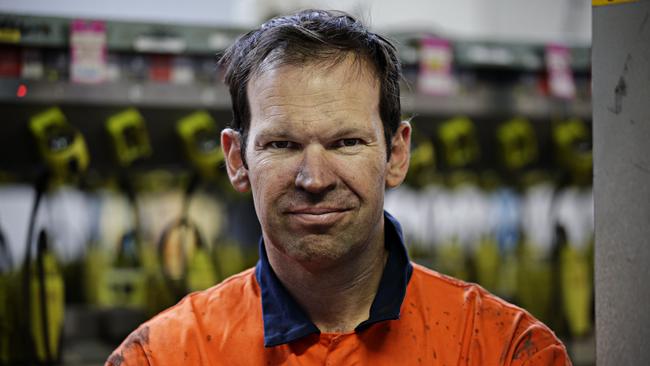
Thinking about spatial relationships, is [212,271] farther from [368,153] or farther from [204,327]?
[368,153]

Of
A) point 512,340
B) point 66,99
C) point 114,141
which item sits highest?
point 66,99

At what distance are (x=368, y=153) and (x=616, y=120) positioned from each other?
17.2 inches

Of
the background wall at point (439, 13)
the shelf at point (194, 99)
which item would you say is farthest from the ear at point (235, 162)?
the background wall at point (439, 13)

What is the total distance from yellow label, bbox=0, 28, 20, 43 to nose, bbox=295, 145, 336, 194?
4.17 feet

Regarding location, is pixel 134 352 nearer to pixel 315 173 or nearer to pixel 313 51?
pixel 315 173

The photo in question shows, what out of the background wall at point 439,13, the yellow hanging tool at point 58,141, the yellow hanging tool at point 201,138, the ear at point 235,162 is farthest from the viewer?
the background wall at point 439,13

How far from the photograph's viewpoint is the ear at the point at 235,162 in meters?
1.44

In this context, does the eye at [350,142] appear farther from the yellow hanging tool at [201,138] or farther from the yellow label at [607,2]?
the yellow hanging tool at [201,138]

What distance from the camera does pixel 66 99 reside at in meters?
2.28

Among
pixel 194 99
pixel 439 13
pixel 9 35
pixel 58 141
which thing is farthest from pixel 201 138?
pixel 439 13

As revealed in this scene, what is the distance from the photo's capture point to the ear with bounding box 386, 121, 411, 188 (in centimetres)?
141

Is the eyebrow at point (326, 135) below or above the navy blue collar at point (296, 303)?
above

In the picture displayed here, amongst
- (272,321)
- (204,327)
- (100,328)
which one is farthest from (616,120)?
(100,328)

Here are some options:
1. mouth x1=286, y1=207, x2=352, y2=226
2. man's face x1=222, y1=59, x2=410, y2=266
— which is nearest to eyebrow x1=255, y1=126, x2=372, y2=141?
man's face x1=222, y1=59, x2=410, y2=266
